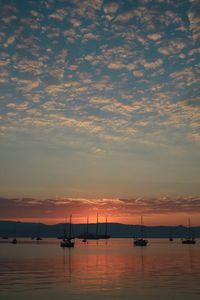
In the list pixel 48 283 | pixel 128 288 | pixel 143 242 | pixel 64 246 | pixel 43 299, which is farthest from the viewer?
pixel 143 242

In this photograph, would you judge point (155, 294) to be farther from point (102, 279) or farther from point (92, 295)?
point (102, 279)

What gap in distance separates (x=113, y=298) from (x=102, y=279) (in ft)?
37.5

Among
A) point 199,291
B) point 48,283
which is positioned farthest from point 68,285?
point 199,291

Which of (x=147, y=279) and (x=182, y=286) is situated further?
(x=147, y=279)

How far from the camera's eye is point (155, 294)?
3181 cm

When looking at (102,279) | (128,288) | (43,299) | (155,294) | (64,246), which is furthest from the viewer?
(64,246)

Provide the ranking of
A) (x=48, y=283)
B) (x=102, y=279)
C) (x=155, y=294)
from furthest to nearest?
(x=102, y=279)
(x=48, y=283)
(x=155, y=294)

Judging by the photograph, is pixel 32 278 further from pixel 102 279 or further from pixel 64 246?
pixel 64 246

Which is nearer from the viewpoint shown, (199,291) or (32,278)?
(199,291)

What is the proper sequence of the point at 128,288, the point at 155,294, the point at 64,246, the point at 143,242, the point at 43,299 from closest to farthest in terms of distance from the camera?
the point at 43,299 < the point at 155,294 < the point at 128,288 < the point at 64,246 < the point at 143,242

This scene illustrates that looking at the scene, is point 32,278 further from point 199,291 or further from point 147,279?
point 199,291

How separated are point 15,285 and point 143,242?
143214 mm

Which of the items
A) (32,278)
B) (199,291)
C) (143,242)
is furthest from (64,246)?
(199,291)

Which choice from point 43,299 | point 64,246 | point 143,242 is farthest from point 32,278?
point 143,242
